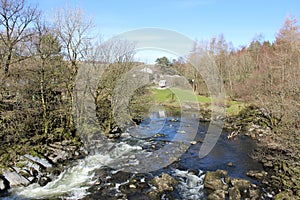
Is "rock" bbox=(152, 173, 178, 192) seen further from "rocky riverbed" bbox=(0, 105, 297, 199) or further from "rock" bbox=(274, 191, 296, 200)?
"rock" bbox=(274, 191, 296, 200)

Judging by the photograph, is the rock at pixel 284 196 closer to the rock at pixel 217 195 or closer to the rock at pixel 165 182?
the rock at pixel 217 195

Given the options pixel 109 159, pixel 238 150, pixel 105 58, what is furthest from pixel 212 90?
pixel 109 159

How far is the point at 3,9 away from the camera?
10766 mm

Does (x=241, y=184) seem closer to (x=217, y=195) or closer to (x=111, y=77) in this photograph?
(x=217, y=195)

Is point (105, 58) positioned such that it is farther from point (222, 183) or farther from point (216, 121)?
point (216, 121)

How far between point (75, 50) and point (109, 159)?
617 centimetres

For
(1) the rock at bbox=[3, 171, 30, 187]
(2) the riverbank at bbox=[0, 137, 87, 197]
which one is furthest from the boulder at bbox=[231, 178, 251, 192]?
(1) the rock at bbox=[3, 171, 30, 187]

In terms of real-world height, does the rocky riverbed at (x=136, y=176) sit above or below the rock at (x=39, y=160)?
below

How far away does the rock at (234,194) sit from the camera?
8.48 meters

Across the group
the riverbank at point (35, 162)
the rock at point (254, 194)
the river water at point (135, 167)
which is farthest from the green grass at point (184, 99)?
the rock at point (254, 194)

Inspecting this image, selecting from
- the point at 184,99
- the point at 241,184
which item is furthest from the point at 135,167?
the point at 184,99

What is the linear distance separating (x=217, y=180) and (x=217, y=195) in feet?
3.05

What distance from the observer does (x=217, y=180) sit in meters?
9.40

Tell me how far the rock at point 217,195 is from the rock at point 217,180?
0.42 meters
